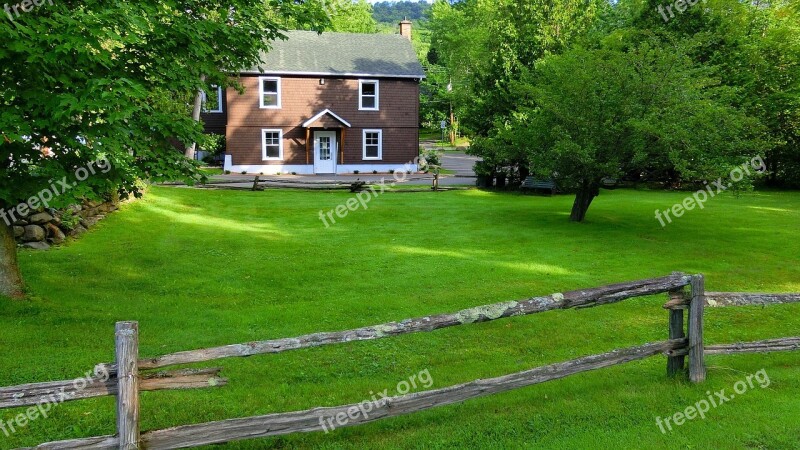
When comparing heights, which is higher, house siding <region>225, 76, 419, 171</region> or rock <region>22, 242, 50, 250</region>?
house siding <region>225, 76, 419, 171</region>

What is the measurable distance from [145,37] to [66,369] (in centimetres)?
520

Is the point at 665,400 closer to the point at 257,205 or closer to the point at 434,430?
the point at 434,430

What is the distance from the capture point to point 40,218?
1376cm

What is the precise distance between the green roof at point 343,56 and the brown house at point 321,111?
0.21 feet

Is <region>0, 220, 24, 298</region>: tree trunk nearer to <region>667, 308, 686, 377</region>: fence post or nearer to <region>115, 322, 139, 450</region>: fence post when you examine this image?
<region>115, 322, 139, 450</region>: fence post

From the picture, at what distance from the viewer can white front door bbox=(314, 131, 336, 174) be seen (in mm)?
38188

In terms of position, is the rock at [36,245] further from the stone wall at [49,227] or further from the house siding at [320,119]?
the house siding at [320,119]

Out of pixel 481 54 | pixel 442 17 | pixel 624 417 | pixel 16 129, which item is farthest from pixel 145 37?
pixel 442 17

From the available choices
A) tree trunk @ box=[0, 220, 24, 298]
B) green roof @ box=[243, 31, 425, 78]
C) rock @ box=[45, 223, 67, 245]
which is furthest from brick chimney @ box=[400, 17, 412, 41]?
tree trunk @ box=[0, 220, 24, 298]

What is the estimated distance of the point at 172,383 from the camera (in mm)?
4754

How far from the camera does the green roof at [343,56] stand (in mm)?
37406

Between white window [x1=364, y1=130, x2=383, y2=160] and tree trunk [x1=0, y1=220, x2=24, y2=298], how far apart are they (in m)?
29.7

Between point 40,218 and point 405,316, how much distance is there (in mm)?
9475

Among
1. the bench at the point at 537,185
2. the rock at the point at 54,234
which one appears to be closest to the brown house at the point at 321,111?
the bench at the point at 537,185
